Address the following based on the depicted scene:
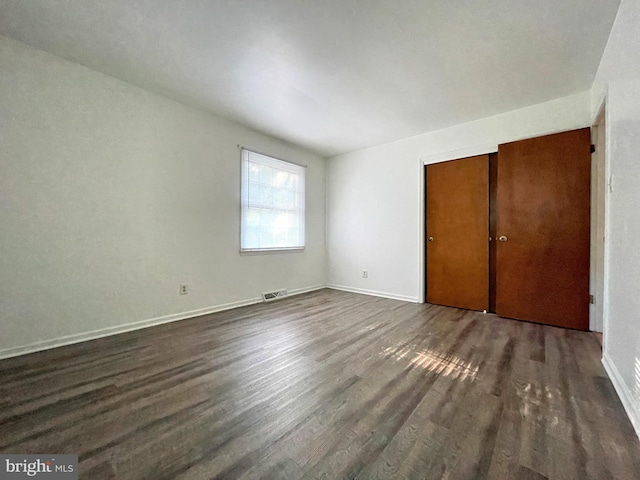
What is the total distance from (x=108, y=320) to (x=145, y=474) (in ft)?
6.51

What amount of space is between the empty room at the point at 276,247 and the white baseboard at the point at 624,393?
0.10 ft

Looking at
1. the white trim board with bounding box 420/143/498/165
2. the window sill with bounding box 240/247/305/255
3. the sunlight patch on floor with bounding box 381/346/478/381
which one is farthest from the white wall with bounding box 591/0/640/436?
the window sill with bounding box 240/247/305/255

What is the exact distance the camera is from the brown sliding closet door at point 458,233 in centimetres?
321

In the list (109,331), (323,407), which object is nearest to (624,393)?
(323,407)

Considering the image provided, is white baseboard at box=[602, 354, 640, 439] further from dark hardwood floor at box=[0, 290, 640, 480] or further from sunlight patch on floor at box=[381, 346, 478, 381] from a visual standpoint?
sunlight patch on floor at box=[381, 346, 478, 381]

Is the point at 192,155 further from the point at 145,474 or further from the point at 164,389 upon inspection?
the point at 145,474

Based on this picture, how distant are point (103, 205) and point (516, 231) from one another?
438cm

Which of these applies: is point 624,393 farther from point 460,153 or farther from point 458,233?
point 460,153

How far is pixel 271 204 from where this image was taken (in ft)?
12.6

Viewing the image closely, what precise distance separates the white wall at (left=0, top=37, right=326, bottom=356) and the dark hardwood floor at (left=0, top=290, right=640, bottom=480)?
429 mm

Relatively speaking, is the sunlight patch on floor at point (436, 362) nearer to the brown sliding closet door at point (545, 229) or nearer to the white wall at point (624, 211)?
the white wall at point (624, 211)

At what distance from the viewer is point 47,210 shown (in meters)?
2.11

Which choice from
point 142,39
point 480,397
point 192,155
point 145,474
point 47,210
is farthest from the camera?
point 192,155

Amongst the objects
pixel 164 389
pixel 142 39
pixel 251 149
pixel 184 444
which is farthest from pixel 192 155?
pixel 184 444
